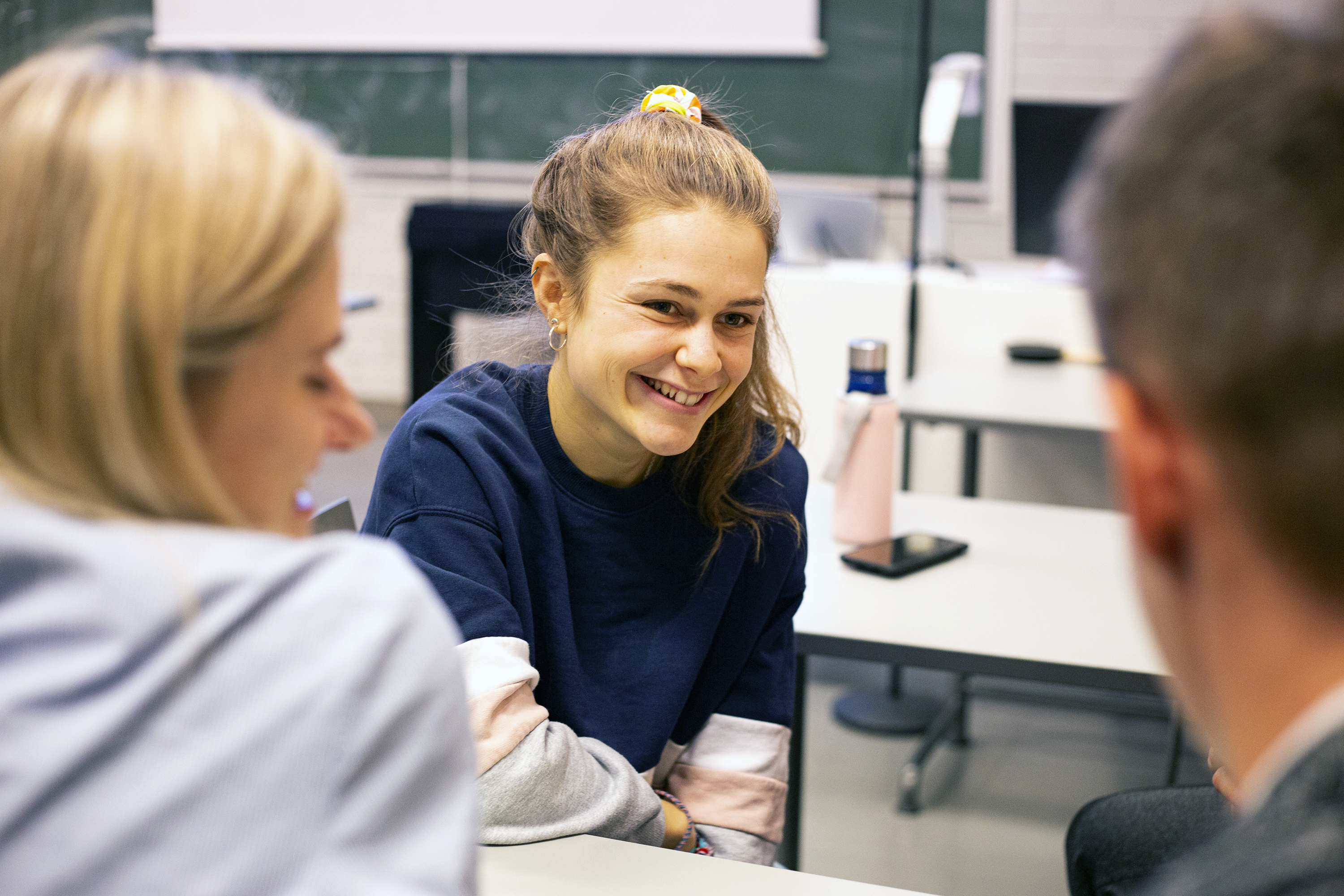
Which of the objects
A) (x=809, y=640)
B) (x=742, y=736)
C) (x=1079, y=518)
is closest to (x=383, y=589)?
(x=742, y=736)

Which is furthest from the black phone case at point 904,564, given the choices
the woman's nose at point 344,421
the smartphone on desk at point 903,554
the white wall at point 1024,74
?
the white wall at point 1024,74

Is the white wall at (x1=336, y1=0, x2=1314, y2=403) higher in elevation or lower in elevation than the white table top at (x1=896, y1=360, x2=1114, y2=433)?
higher

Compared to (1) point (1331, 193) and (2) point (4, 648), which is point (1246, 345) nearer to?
(1) point (1331, 193)

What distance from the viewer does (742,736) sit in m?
1.26

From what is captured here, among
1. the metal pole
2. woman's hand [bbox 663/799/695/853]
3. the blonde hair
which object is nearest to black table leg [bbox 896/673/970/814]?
the metal pole

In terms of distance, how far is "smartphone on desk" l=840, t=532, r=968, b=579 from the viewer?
165cm

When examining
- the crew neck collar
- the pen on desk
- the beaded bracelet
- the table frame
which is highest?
the crew neck collar

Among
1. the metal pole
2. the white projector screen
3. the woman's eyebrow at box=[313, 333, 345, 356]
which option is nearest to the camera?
the woman's eyebrow at box=[313, 333, 345, 356]

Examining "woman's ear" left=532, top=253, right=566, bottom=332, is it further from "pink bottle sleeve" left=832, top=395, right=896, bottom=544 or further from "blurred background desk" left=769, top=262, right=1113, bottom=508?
"blurred background desk" left=769, top=262, right=1113, bottom=508

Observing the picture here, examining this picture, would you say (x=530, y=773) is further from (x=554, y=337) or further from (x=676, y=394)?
(x=554, y=337)

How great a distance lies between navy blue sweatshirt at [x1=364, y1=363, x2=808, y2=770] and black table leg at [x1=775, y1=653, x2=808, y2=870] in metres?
0.46

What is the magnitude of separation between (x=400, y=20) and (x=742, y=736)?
4.71m

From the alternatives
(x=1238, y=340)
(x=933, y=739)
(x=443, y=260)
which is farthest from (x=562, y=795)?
(x=443, y=260)

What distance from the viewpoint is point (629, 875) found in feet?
2.99
